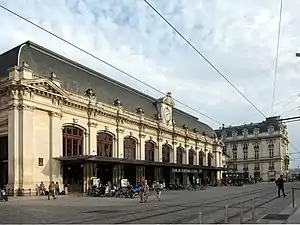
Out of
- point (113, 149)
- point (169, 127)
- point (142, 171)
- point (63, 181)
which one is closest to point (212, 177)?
point (169, 127)

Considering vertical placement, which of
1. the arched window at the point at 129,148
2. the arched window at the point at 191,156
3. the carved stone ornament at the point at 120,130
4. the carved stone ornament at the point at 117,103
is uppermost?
the carved stone ornament at the point at 117,103

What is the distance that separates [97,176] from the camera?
51531mm

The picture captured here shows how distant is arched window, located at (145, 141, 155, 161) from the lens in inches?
2584

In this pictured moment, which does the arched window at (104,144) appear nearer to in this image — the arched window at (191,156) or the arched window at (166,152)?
the arched window at (166,152)

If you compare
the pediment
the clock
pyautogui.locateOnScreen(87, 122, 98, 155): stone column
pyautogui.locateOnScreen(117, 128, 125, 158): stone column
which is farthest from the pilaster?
the pediment

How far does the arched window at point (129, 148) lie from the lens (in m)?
59.5

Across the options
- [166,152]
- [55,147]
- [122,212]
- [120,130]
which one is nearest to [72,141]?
[55,147]

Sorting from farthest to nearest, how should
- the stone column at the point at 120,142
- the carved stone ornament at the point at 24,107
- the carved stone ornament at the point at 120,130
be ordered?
the stone column at the point at 120,142 → the carved stone ornament at the point at 120,130 → the carved stone ornament at the point at 24,107

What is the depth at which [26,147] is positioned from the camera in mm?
41812

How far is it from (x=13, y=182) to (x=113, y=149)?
57.5 feet

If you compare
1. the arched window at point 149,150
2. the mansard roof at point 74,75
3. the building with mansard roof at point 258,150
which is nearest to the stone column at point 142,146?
the arched window at point 149,150

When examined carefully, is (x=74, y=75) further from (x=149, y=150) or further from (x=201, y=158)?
(x=201, y=158)

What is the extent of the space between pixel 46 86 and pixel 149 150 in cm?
2640

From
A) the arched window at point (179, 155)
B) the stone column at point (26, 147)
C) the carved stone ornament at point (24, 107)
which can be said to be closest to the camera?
the stone column at point (26, 147)
